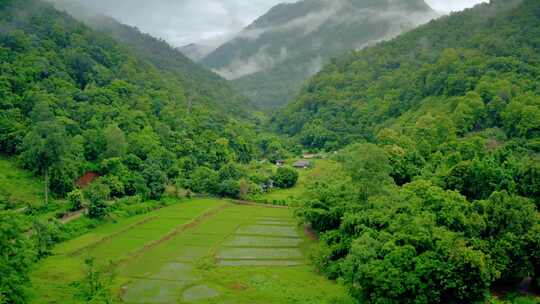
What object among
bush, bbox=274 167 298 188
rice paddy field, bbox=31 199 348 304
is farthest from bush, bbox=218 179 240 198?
rice paddy field, bbox=31 199 348 304

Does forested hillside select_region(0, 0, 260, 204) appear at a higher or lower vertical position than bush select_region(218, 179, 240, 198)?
higher

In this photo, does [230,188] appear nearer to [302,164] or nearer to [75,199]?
[75,199]

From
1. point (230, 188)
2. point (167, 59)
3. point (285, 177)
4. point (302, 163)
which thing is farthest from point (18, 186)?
point (167, 59)

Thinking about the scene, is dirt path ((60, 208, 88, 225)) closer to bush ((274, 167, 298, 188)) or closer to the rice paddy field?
the rice paddy field

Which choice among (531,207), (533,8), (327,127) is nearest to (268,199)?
(531,207)

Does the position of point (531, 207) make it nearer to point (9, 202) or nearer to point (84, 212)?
point (84, 212)
